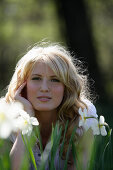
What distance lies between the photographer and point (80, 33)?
8875 mm

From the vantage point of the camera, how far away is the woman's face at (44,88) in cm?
215

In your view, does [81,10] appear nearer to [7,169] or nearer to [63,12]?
Answer: [63,12]

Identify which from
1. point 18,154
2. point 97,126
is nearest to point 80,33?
point 18,154

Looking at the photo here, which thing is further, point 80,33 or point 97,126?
point 80,33

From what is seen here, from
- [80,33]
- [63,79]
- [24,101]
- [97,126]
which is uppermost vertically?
[80,33]

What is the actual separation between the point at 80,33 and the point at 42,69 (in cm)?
677

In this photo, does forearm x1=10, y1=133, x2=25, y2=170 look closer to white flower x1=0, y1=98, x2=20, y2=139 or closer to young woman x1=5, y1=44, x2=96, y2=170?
young woman x1=5, y1=44, x2=96, y2=170

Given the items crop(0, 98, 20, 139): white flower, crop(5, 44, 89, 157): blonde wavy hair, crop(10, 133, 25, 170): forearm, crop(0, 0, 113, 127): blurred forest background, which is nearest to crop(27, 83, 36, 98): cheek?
crop(5, 44, 89, 157): blonde wavy hair

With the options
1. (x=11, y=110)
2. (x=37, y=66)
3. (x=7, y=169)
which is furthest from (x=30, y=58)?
(x=11, y=110)

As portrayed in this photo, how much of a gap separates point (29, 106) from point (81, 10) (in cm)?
695

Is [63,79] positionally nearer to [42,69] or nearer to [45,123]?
[42,69]

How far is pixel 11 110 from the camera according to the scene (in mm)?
→ 961

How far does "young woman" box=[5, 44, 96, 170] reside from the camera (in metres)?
2.18

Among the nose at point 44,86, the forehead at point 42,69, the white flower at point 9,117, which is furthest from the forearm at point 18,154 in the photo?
the white flower at point 9,117
